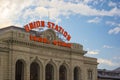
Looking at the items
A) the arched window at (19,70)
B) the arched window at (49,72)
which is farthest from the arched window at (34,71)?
the arched window at (19,70)

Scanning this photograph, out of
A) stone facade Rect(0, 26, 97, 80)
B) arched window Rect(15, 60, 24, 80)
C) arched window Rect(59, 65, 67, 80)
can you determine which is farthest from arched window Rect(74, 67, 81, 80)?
arched window Rect(15, 60, 24, 80)

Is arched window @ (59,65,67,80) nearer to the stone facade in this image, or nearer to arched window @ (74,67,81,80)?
the stone facade

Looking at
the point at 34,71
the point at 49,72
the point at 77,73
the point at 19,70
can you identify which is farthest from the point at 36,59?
the point at 77,73

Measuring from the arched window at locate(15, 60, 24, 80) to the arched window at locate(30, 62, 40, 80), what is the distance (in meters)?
4.01

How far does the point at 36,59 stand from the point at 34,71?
147 inches

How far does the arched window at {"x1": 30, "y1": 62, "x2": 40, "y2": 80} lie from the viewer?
8073cm

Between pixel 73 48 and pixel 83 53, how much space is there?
464 cm

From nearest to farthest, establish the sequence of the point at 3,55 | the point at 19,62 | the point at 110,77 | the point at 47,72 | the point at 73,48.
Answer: the point at 3,55
the point at 19,62
the point at 47,72
the point at 73,48
the point at 110,77

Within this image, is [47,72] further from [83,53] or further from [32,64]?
[83,53]

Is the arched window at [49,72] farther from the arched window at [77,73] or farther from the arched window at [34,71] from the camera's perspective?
the arched window at [77,73]

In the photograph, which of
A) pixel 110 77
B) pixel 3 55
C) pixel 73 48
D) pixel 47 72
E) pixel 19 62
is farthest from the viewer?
pixel 110 77

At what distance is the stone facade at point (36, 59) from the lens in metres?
72.9

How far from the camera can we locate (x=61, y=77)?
89562 mm

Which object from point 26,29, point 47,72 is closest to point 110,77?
point 47,72
